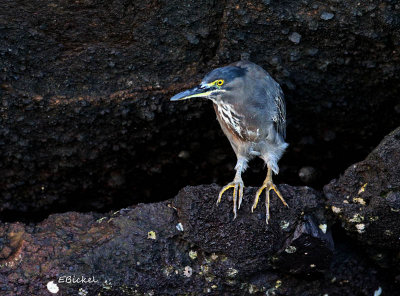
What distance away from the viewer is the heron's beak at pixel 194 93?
134 inches

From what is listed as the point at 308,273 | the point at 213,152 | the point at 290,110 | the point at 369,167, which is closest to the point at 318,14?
the point at 290,110

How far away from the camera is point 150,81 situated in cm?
371

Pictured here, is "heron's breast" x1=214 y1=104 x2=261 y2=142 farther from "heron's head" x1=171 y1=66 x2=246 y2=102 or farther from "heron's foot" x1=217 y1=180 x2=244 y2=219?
"heron's foot" x1=217 y1=180 x2=244 y2=219

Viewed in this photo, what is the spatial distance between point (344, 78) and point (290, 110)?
0.45 m

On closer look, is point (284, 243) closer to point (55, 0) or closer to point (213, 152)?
point (213, 152)

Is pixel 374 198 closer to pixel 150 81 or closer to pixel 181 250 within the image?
pixel 181 250

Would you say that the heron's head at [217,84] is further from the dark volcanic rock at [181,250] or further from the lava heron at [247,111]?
the dark volcanic rock at [181,250]

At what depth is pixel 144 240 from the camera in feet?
10.7

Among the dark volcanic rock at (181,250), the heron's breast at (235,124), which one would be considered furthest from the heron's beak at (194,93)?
the dark volcanic rock at (181,250)

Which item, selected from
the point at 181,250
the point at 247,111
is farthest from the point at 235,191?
the point at 247,111

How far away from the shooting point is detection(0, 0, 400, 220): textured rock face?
11.5 ft

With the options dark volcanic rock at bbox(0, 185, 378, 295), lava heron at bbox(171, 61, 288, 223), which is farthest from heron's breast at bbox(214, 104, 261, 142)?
dark volcanic rock at bbox(0, 185, 378, 295)

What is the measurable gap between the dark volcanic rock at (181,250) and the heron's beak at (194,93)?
553 millimetres

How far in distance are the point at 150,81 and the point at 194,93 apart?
0.42 metres
